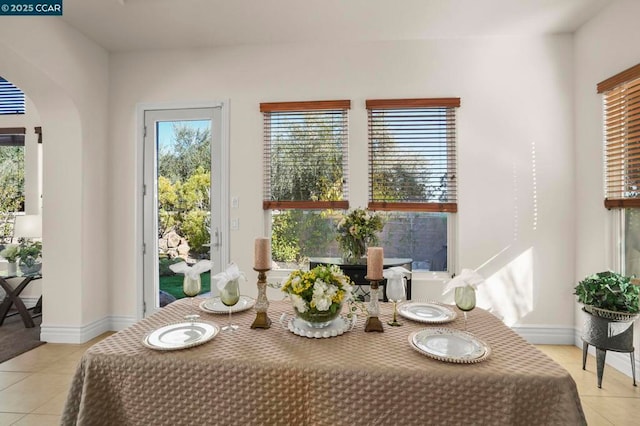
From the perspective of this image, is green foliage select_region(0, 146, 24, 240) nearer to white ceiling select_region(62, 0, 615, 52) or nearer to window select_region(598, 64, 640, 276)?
white ceiling select_region(62, 0, 615, 52)

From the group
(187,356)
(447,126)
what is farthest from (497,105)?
(187,356)

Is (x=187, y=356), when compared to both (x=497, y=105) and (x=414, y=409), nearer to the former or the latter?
(x=414, y=409)

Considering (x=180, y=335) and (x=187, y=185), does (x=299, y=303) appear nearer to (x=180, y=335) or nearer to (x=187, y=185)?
(x=180, y=335)

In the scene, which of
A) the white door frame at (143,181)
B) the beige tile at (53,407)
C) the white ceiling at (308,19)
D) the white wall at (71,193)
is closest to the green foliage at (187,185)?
the white door frame at (143,181)

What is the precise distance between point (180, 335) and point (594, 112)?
3559 mm

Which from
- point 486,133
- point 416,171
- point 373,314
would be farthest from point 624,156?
point 373,314

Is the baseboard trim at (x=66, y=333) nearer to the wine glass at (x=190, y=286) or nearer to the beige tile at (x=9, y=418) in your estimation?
the beige tile at (x=9, y=418)

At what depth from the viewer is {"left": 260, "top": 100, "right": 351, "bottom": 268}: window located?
3422 millimetres

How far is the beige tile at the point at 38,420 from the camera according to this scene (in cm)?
206

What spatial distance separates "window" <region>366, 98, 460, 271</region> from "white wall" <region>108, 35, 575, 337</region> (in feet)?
0.34

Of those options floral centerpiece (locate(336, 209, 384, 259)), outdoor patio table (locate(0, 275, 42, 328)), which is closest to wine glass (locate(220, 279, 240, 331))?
floral centerpiece (locate(336, 209, 384, 259))

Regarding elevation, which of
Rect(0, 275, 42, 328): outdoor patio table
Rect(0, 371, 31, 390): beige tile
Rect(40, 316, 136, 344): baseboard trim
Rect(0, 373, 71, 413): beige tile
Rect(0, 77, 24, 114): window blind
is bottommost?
Rect(0, 373, 71, 413): beige tile

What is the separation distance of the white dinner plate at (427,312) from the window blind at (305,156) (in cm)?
162

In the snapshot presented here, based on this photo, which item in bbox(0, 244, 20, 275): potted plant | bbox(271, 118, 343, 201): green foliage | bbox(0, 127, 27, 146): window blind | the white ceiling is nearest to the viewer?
the white ceiling
